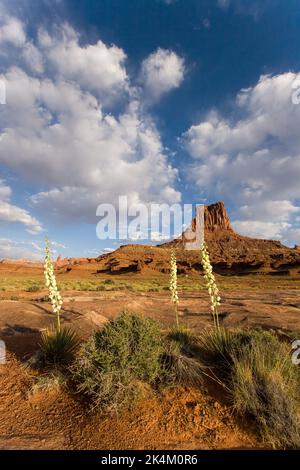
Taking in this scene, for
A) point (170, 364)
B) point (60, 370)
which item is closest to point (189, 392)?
point (170, 364)

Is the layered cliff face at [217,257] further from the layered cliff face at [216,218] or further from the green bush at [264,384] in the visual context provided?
the green bush at [264,384]

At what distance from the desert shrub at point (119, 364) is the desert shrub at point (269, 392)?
1242mm

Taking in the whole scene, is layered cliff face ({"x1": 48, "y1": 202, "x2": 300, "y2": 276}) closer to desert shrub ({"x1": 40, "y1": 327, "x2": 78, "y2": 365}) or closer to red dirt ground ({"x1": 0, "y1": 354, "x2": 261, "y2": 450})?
desert shrub ({"x1": 40, "y1": 327, "x2": 78, "y2": 365})

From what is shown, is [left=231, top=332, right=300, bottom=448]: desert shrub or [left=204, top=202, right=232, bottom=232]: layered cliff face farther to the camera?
[left=204, top=202, right=232, bottom=232]: layered cliff face

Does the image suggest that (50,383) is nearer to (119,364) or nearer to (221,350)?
(119,364)

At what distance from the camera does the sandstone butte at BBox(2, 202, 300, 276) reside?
6322 centimetres

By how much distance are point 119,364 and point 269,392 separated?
86.2 inches

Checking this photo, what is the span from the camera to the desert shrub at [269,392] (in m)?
3.54

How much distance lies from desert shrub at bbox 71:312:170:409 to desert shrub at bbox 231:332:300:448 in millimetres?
1242

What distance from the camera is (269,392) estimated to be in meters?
3.88

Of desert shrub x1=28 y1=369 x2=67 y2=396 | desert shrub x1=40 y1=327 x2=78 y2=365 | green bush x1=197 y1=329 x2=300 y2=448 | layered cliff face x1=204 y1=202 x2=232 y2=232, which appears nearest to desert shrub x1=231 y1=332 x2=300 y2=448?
green bush x1=197 y1=329 x2=300 y2=448

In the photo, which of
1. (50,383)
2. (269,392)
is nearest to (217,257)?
(269,392)
